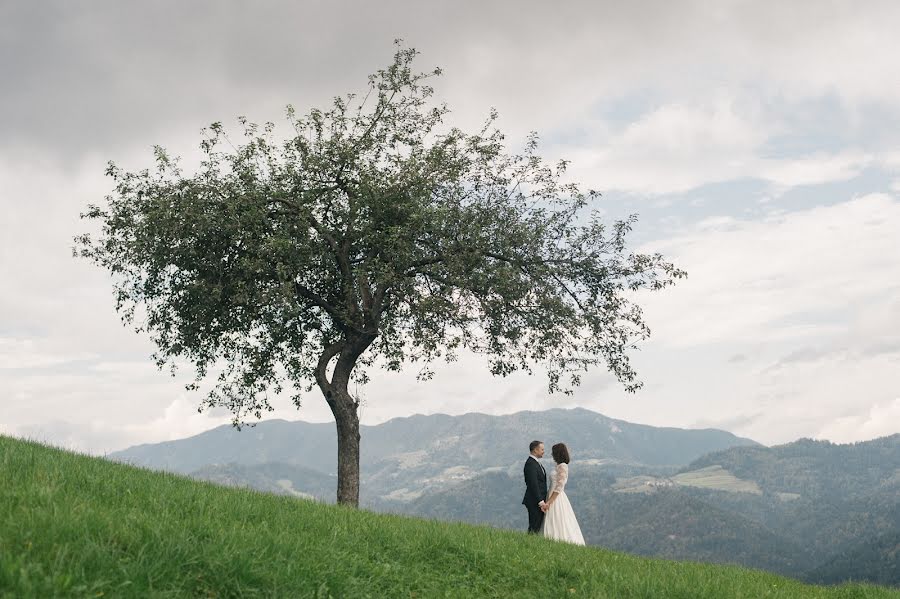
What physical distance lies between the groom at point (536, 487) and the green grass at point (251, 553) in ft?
15.4

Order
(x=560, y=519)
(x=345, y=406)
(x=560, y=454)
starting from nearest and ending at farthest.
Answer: (x=560, y=454) → (x=560, y=519) → (x=345, y=406)

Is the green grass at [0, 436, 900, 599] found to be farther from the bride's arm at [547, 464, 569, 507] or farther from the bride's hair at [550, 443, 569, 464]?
the bride's arm at [547, 464, 569, 507]

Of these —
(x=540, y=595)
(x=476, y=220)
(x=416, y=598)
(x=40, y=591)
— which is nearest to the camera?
(x=40, y=591)

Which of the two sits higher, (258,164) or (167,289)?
(258,164)

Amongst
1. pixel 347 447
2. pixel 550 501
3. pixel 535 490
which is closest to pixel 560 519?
pixel 550 501

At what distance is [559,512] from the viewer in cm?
2227

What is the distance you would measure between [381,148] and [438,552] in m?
18.7

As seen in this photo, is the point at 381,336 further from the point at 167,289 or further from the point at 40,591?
the point at 40,591

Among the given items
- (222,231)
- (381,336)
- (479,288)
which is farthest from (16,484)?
(381,336)

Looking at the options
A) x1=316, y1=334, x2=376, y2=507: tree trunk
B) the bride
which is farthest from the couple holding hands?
x1=316, y1=334, x2=376, y2=507: tree trunk

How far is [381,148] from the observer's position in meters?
28.7

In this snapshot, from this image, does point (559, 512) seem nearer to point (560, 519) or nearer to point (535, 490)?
point (560, 519)

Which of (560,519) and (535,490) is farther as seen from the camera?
(560,519)

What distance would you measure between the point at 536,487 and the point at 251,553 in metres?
13.6
